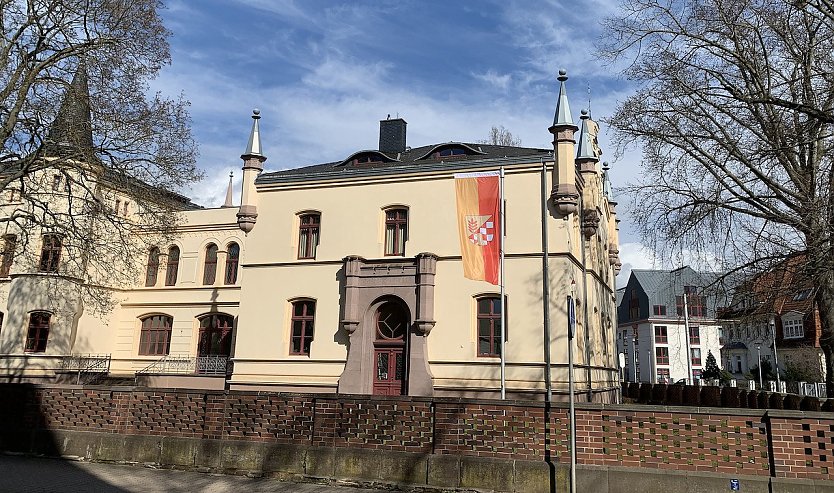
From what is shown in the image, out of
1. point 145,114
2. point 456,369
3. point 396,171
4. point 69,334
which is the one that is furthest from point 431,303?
point 69,334

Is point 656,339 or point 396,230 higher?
point 656,339

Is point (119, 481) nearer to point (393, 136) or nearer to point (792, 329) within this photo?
point (393, 136)

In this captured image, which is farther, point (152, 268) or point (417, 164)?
point (152, 268)

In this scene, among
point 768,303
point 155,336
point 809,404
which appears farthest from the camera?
point 155,336

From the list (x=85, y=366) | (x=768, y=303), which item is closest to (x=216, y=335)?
(x=85, y=366)

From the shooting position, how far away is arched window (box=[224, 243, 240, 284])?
30703 mm

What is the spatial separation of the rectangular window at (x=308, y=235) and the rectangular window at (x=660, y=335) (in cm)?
6000

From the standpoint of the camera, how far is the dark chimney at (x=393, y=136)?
2792 cm

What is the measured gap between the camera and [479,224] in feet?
66.9

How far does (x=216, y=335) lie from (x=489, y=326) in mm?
16457

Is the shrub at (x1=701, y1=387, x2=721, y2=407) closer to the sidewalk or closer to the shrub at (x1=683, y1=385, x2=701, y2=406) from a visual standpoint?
the shrub at (x1=683, y1=385, x2=701, y2=406)

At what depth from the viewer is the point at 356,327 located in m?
20.9

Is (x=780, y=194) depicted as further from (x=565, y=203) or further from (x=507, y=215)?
(x=507, y=215)

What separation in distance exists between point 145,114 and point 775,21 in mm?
16361
